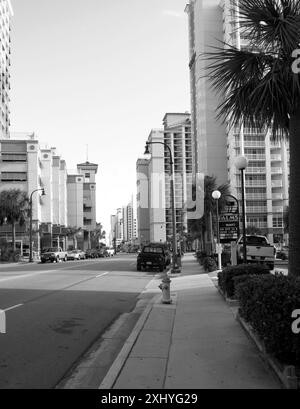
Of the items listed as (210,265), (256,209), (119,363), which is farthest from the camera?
(256,209)

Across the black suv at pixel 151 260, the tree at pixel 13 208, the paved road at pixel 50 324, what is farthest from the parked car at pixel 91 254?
the paved road at pixel 50 324

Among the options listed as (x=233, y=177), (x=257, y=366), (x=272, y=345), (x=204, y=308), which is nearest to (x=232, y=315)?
(x=204, y=308)

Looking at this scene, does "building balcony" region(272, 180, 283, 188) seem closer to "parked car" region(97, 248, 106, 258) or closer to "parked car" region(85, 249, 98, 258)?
"parked car" region(97, 248, 106, 258)

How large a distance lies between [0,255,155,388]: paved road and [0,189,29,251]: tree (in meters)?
40.8

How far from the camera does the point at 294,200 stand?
8.92m

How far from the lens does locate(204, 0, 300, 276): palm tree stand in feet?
29.6

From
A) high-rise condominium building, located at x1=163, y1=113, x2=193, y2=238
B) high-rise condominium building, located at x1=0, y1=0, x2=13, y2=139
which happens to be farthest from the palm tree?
high-rise condominium building, located at x1=0, y1=0, x2=13, y2=139

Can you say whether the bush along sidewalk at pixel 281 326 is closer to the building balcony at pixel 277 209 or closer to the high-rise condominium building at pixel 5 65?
the high-rise condominium building at pixel 5 65

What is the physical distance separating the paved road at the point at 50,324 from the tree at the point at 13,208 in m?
40.8

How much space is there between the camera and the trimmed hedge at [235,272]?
41.1 ft

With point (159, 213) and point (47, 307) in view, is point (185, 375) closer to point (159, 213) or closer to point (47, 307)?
point (47, 307)

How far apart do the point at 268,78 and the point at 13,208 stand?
54086mm

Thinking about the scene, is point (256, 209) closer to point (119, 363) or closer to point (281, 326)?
point (119, 363)

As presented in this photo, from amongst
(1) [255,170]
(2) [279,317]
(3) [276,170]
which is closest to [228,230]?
(2) [279,317]
